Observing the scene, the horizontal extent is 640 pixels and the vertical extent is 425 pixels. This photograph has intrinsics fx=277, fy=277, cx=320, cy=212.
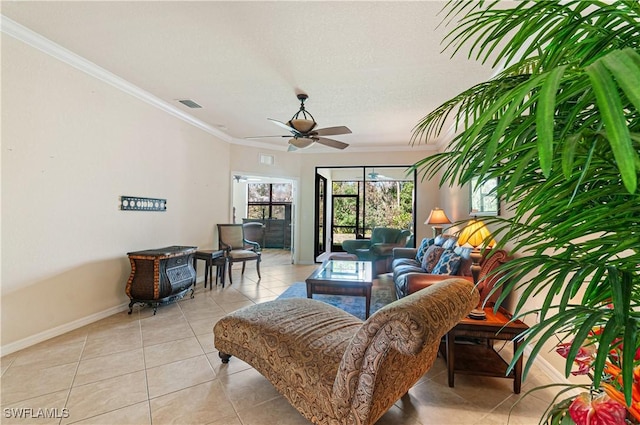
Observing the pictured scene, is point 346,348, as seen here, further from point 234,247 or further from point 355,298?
point 234,247

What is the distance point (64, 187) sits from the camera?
2.85m

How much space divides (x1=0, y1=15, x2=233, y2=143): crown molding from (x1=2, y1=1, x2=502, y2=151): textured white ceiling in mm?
83

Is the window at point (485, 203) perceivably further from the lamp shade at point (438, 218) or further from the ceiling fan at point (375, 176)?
the ceiling fan at point (375, 176)

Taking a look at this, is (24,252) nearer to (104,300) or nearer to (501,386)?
(104,300)

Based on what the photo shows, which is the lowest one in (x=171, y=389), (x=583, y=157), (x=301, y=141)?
(x=171, y=389)

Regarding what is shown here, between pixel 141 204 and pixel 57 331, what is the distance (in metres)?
1.65

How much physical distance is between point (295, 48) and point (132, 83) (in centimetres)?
228

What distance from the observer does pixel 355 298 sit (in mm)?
4129

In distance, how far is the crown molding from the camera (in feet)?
7.94

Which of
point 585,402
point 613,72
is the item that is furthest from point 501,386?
point 613,72

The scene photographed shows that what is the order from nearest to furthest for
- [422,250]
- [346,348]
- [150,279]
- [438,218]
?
[346,348] → [150,279] → [422,250] → [438,218]

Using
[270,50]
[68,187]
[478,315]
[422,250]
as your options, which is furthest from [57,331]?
[422,250]

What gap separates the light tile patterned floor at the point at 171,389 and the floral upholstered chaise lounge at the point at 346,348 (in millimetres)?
225

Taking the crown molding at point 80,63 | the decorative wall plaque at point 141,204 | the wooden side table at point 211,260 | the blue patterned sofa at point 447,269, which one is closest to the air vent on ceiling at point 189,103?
the crown molding at point 80,63
